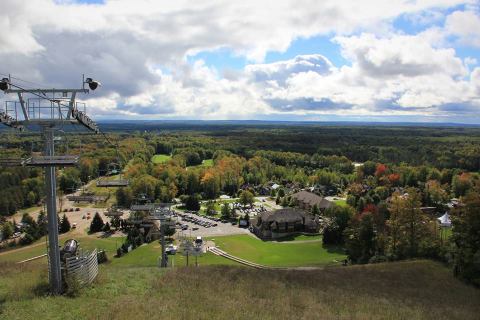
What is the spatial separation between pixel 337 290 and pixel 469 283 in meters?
10.1

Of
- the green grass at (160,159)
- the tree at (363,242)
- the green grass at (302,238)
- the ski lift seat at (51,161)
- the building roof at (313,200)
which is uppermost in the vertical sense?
the ski lift seat at (51,161)

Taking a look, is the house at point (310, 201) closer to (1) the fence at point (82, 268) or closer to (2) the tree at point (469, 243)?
(2) the tree at point (469, 243)

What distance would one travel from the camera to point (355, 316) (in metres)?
17.6

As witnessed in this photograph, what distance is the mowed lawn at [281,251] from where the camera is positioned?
4522 cm

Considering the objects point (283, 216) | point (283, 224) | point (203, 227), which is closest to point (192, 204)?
point (203, 227)

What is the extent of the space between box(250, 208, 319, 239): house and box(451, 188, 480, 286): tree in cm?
3472

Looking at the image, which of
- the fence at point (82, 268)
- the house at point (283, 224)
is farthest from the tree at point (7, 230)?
the fence at point (82, 268)

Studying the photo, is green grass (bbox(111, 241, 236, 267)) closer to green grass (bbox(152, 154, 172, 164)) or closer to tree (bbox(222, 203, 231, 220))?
tree (bbox(222, 203, 231, 220))

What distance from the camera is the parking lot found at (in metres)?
61.8

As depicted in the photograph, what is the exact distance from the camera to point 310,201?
78.4 m

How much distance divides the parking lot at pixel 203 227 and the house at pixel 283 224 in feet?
9.45

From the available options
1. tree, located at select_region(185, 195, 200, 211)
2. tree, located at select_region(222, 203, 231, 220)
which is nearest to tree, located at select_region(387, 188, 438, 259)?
tree, located at select_region(222, 203, 231, 220)

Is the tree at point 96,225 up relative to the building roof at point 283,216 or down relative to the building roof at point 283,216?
down

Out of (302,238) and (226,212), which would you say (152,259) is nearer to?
(302,238)
